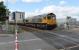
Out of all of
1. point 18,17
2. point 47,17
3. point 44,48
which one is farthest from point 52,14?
point 18,17

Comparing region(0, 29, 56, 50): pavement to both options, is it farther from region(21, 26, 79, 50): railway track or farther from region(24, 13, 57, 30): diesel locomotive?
region(24, 13, 57, 30): diesel locomotive

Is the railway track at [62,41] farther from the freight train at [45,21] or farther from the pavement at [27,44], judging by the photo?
the freight train at [45,21]

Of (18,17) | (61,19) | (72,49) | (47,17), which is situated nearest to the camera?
(18,17)

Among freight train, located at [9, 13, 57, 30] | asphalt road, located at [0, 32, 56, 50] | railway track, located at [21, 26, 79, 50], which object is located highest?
freight train, located at [9, 13, 57, 30]

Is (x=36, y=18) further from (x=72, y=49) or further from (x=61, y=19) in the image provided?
(x=72, y=49)

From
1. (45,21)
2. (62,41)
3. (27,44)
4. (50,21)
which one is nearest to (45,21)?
(45,21)

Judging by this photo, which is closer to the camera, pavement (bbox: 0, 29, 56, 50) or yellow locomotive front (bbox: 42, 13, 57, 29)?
pavement (bbox: 0, 29, 56, 50)

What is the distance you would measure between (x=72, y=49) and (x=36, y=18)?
35321 mm

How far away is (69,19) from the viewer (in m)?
61.0

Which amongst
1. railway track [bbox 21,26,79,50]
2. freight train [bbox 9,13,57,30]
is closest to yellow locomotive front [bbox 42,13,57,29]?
freight train [bbox 9,13,57,30]

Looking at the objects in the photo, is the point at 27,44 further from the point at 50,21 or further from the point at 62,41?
the point at 50,21

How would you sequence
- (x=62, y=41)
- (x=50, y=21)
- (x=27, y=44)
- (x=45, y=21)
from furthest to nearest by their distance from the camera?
(x=50, y=21)
(x=45, y=21)
(x=62, y=41)
(x=27, y=44)

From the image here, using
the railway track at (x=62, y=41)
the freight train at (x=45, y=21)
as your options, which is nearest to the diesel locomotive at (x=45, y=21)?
the freight train at (x=45, y=21)

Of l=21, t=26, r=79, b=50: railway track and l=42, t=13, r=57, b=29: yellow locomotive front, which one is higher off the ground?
l=42, t=13, r=57, b=29: yellow locomotive front
